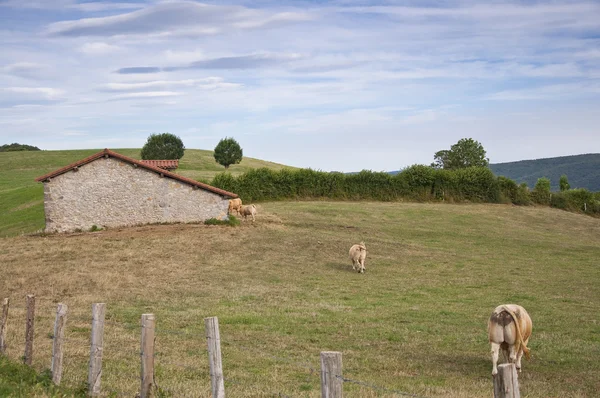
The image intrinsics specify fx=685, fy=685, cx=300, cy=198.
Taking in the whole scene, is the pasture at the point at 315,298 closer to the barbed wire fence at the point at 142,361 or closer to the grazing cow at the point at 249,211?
the barbed wire fence at the point at 142,361

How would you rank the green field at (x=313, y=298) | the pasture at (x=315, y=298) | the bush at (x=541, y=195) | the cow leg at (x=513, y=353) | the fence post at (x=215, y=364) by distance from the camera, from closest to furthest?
1. the fence post at (x=215, y=364)
2. the green field at (x=313, y=298)
3. the pasture at (x=315, y=298)
4. the cow leg at (x=513, y=353)
5. the bush at (x=541, y=195)

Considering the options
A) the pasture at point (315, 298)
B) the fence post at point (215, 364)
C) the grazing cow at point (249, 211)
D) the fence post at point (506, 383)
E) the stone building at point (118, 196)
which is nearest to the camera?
the fence post at point (506, 383)

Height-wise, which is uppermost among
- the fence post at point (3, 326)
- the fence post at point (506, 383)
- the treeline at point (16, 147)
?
the treeline at point (16, 147)

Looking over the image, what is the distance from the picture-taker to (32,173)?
343ft

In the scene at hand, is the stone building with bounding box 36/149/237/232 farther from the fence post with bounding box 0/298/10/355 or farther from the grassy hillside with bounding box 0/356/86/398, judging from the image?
the grassy hillside with bounding box 0/356/86/398

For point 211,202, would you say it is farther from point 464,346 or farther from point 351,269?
point 464,346

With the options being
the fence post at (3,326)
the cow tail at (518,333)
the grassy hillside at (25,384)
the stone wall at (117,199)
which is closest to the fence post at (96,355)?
the grassy hillside at (25,384)

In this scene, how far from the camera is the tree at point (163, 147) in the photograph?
110 metres

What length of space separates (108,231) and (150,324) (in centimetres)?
2972

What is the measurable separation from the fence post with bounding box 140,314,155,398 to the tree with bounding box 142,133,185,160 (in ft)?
333

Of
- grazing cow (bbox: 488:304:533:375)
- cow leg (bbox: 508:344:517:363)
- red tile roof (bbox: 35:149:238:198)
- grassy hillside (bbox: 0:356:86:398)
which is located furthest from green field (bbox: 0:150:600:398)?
red tile roof (bbox: 35:149:238:198)

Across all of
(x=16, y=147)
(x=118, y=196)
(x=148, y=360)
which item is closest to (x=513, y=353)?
(x=148, y=360)

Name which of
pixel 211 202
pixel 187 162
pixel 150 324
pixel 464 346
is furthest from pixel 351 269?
pixel 187 162

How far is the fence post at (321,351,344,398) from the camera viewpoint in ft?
22.1
